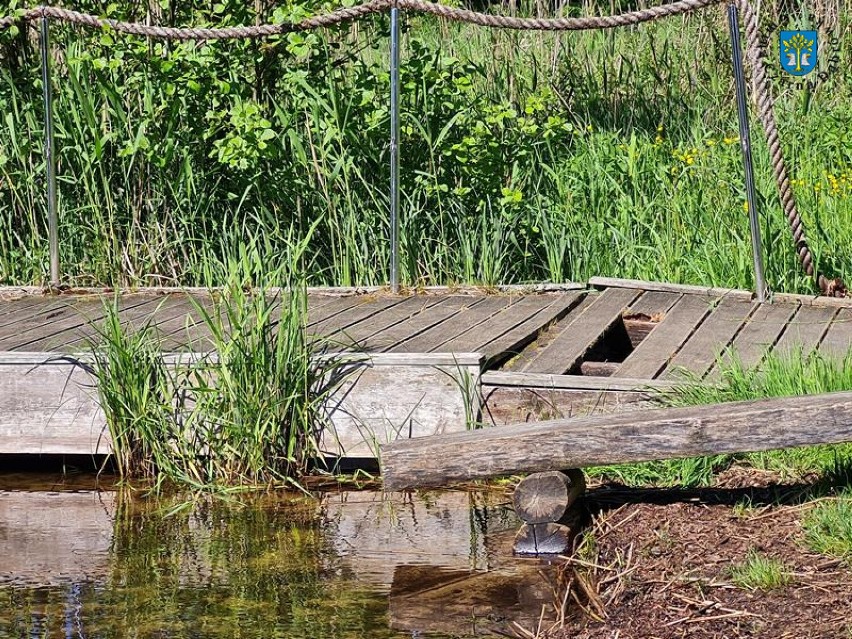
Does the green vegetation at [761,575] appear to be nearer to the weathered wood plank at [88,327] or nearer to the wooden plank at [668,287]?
the weathered wood plank at [88,327]

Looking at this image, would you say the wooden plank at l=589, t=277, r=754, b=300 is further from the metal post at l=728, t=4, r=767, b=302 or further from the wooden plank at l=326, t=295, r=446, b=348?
the wooden plank at l=326, t=295, r=446, b=348

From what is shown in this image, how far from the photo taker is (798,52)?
6109 millimetres

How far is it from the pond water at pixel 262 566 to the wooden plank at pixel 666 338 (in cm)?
72

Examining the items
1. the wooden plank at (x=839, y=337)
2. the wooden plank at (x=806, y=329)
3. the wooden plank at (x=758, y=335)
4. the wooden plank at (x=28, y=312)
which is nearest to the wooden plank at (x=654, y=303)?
the wooden plank at (x=758, y=335)

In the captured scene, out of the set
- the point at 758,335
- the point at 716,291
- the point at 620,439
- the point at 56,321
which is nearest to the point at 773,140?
the point at 716,291

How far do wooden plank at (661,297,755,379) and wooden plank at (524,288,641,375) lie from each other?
0.38m

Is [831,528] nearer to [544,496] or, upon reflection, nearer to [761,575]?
[761,575]

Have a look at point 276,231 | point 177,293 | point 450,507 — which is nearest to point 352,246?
point 276,231

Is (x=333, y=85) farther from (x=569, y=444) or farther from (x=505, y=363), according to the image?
(x=569, y=444)

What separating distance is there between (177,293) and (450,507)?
2354 mm

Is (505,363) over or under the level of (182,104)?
under

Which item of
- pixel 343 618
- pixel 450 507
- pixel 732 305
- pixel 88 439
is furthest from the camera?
pixel 732 305

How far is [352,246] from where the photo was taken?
6.27 metres

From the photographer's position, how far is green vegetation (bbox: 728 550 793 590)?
10.9ft
